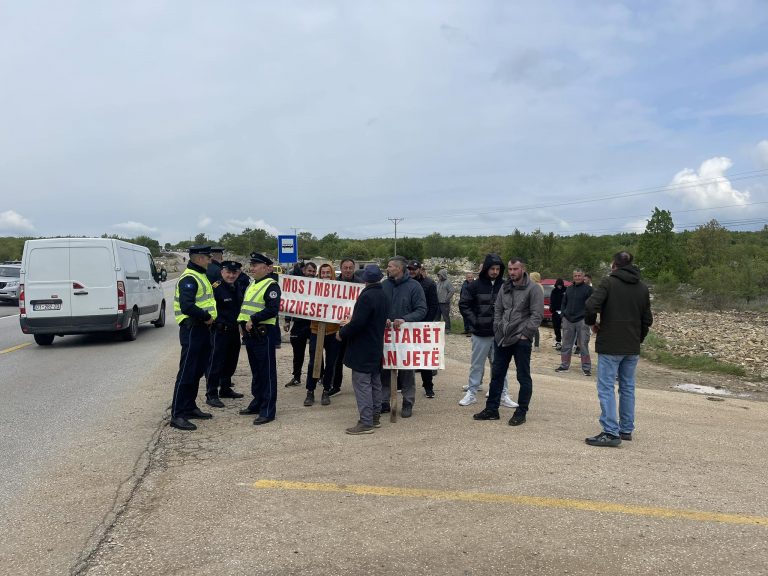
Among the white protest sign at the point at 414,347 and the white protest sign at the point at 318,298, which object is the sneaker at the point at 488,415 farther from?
the white protest sign at the point at 318,298

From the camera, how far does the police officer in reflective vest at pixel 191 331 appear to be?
6.36 meters

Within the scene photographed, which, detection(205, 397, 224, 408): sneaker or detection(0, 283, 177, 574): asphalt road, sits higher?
detection(205, 397, 224, 408): sneaker

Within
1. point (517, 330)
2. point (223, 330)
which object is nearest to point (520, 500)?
point (517, 330)

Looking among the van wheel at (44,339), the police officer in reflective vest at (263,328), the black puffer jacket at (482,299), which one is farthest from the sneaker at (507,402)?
the van wheel at (44,339)

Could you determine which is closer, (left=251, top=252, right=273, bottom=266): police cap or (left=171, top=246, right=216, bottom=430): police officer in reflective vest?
(left=171, top=246, right=216, bottom=430): police officer in reflective vest

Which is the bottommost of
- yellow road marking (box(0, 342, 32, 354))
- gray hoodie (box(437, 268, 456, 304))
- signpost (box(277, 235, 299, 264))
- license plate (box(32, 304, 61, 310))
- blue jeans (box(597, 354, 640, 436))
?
yellow road marking (box(0, 342, 32, 354))

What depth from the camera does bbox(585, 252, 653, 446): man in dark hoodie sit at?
19.2ft

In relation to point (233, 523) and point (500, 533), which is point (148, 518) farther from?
point (500, 533)

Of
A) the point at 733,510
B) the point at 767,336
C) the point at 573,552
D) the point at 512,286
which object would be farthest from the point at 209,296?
the point at 767,336

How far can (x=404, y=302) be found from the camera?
7.12 m

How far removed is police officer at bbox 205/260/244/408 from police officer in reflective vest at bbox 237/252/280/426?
74 cm

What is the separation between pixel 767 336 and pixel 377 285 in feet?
60.8

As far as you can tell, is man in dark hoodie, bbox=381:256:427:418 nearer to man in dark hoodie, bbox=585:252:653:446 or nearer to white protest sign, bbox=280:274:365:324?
white protest sign, bbox=280:274:365:324

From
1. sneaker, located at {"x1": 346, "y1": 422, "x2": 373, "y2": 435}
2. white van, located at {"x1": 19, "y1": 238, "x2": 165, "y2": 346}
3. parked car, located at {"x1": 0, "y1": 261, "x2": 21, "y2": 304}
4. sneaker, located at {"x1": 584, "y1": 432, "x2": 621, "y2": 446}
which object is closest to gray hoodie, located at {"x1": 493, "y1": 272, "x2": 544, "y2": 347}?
sneaker, located at {"x1": 584, "y1": 432, "x2": 621, "y2": 446}
